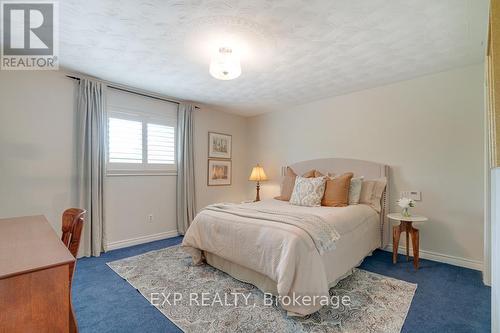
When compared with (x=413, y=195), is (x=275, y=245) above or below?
below

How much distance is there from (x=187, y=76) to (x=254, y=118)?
7.70 ft

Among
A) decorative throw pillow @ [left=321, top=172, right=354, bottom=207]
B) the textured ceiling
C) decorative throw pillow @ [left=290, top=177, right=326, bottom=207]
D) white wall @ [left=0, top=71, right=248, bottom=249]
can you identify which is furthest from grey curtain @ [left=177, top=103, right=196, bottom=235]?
decorative throw pillow @ [left=321, top=172, right=354, bottom=207]

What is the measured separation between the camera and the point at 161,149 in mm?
4016

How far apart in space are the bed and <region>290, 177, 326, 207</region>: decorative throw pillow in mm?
453

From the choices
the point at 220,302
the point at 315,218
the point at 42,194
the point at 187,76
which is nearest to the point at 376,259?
the point at 315,218

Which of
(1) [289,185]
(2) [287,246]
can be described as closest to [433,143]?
(1) [289,185]

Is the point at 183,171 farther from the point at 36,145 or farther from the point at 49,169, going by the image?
the point at 36,145

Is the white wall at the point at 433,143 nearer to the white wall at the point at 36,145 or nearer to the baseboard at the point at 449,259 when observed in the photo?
the baseboard at the point at 449,259

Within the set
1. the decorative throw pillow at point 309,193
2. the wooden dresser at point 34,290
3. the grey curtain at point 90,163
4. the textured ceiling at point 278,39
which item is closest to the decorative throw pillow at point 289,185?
the decorative throw pillow at point 309,193

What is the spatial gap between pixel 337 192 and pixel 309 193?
1.19 ft

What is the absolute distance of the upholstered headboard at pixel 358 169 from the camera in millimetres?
3342

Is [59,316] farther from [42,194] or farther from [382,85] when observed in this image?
[382,85]

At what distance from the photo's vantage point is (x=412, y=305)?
6.59 feet

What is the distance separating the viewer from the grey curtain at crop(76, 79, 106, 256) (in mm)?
3115
